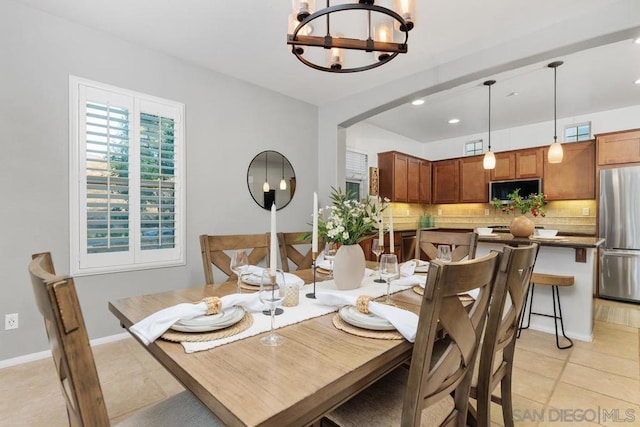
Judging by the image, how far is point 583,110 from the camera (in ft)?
15.6

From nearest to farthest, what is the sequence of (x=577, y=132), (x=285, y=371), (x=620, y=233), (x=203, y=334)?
1. (x=285, y=371)
2. (x=203, y=334)
3. (x=620, y=233)
4. (x=577, y=132)

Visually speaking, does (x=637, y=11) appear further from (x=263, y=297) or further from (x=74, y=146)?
(x=74, y=146)

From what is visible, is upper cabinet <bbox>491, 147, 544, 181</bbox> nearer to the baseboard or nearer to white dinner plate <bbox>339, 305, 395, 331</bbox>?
white dinner plate <bbox>339, 305, 395, 331</bbox>

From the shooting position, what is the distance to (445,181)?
625 centimetres

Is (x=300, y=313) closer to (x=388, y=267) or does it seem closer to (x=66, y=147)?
(x=388, y=267)

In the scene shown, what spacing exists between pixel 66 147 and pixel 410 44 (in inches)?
120

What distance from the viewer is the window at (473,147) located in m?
6.13

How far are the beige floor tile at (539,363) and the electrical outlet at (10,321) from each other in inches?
149

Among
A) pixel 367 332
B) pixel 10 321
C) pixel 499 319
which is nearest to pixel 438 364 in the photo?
pixel 367 332

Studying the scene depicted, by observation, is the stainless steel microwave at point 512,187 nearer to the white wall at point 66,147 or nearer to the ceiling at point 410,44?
the ceiling at point 410,44

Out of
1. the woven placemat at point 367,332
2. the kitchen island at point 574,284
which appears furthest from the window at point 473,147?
the woven placemat at point 367,332

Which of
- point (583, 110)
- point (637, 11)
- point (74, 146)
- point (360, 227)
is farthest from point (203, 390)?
point (583, 110)

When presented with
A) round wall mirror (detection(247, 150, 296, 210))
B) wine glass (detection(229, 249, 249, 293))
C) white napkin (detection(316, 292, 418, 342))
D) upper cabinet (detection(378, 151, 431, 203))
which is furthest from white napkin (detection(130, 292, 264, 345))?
upper cabinet (detection(378, 151, 431, 203))

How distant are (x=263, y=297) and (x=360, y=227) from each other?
75 cm
